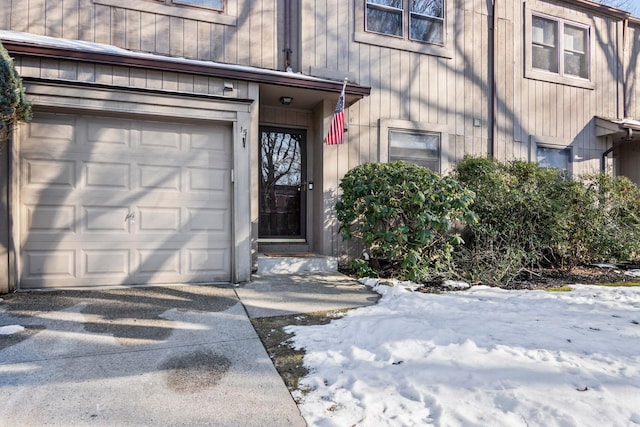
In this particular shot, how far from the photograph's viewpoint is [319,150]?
20.1ft

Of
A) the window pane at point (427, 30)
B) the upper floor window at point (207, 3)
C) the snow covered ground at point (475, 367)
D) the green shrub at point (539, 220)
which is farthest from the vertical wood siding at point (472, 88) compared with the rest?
the snow covered ground at point (475, 367)

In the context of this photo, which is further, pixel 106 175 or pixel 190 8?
pixel 190 8

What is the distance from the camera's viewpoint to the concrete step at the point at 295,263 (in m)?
5.33

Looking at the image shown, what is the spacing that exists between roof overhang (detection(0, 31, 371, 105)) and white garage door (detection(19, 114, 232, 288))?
69cm

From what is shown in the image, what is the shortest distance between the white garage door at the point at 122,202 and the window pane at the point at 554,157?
6.76 meters

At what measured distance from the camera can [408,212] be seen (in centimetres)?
507

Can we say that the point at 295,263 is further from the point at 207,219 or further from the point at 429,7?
the point at 429,7

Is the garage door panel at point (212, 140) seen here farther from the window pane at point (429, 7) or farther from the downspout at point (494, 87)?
the downspout at point (494, 87)

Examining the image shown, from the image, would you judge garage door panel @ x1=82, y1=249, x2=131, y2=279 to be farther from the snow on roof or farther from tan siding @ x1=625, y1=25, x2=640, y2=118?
tan siding @ x1=625, y1=25, x2=640, y2=118

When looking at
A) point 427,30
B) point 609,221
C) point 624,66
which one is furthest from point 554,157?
point 427,30

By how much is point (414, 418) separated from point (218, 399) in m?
1.14

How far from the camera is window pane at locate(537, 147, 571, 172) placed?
26.1ft

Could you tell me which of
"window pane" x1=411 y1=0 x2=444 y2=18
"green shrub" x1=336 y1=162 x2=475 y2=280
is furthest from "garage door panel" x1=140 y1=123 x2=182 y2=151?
"window pane" x1=411 y1=0 x2=444 y2=18

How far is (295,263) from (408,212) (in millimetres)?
1821
